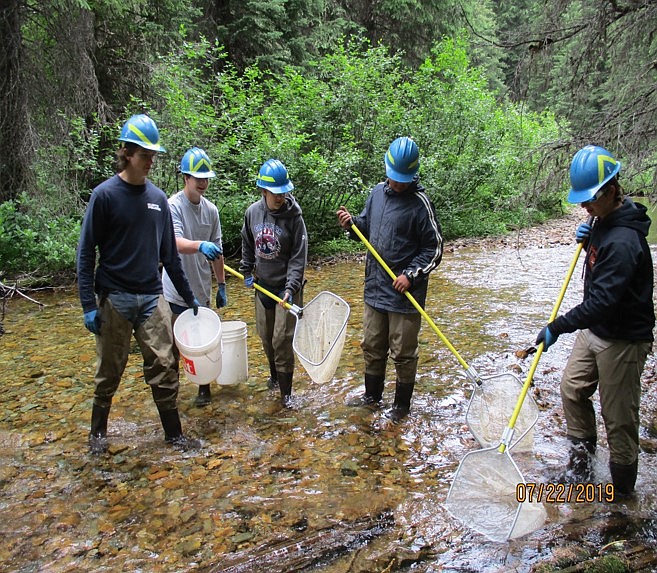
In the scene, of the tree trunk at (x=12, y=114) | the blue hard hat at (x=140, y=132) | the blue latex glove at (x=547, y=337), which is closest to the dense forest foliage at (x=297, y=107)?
the tree trunk at (x=12, y=114)

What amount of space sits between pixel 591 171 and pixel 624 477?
185cm

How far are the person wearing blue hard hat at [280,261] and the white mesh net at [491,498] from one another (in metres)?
1.97

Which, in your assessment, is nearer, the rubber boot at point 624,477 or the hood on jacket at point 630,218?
the hood on jacket at point 630,218

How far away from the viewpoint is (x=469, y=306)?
7742mm

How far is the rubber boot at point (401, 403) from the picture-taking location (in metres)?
4.19

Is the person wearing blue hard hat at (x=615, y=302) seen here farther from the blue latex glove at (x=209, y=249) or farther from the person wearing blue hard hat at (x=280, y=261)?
the blue latex glove at (x=209, y=249)

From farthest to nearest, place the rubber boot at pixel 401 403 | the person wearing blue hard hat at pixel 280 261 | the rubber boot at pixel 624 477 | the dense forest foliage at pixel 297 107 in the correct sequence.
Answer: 1. the dense forest foliage at pixel 297 107
2. the person wearing blue hard hat at pixel 280 261
3. the rubber boot at pixel 401 403
4. the rubber boot at pixel 624 477

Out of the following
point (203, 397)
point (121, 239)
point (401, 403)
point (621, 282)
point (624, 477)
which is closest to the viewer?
point (621, 282)

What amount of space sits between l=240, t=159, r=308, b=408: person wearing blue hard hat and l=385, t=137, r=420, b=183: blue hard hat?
2.94ft

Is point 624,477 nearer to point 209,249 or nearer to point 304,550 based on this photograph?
point 304,550

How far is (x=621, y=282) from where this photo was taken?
9.20 ft

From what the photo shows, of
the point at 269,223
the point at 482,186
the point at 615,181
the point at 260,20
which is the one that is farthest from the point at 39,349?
the point at 482,186

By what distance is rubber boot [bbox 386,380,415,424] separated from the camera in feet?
13.7
